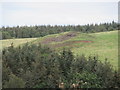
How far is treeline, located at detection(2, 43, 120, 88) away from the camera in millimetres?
15312

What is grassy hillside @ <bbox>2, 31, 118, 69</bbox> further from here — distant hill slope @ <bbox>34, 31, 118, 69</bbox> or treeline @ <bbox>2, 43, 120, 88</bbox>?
treeline @ <bbox>2, 43, 120, 88</bbox>

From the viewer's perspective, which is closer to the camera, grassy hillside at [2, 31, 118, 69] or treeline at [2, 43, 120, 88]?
treeline at [2, 43, 120, 88]

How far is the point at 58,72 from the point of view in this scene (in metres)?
16.1

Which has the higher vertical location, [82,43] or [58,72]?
[82,43]

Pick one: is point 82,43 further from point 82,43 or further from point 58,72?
point 58,72

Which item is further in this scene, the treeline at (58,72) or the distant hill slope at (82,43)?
the distant hill slope at (82,43)

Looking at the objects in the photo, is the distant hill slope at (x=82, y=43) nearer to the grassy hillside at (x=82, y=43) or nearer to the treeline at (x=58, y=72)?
the grassy hillside at (x=82, y=43)

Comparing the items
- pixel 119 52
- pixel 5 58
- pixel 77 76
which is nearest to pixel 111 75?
pixel 77 76

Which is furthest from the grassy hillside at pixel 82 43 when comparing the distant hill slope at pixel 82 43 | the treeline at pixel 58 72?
the treeline at pixel 58 72

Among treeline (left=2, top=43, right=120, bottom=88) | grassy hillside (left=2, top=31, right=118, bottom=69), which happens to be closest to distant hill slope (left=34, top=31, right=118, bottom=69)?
grassy hillside (left=2, top=31, right=118, bottom=69)

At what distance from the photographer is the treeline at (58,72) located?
15312mm

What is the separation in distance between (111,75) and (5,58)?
26.4 feet

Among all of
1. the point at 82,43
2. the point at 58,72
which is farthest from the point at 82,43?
the point at 58,72

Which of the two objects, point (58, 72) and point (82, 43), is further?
point (82, 43)
